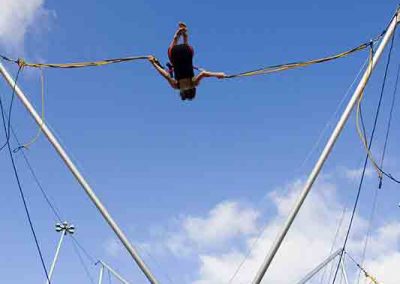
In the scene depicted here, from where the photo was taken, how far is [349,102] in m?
9.60

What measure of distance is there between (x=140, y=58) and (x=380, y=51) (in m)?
4.60

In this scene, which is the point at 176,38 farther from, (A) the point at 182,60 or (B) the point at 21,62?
(B) the point at 21,62

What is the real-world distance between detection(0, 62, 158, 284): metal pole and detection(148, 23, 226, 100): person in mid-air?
103 inches

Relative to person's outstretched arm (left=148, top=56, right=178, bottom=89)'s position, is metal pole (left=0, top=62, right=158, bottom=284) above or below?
below

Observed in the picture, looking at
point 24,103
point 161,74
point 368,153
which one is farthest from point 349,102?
point 24,103

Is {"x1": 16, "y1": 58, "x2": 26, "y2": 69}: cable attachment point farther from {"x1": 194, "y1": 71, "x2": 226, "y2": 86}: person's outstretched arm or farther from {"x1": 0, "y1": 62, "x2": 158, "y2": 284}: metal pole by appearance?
{"x1": 194, "y1": 71, "x2": 226, "y2": 86}: person's outstretched arm

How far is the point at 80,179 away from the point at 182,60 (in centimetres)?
323

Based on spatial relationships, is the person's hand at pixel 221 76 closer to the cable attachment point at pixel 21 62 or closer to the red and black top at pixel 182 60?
the red and black top at pixel 182 60

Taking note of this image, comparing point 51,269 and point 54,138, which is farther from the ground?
point 51,269

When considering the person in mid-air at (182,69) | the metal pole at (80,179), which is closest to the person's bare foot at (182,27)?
the person in mid-air at (182,69)

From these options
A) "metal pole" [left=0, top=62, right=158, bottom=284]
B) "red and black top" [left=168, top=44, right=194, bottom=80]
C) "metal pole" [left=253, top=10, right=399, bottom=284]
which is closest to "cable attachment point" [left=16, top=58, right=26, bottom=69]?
"metal pole" [left=0, top=62, right=158, bottom=284]

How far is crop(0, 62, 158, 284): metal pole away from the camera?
9016mm

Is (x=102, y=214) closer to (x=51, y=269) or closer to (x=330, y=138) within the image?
(x=330, y=138)

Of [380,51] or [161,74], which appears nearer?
[380,51]
